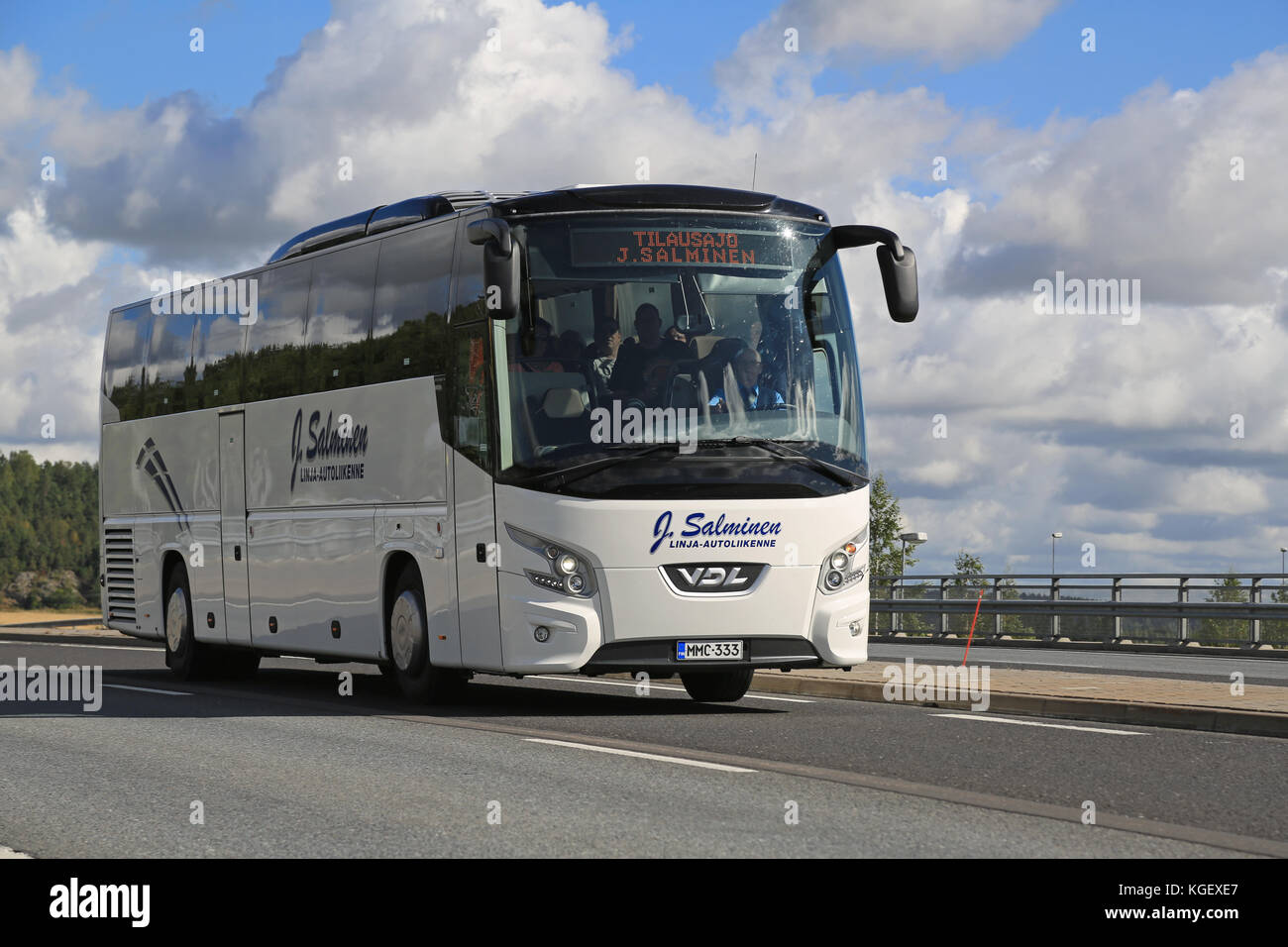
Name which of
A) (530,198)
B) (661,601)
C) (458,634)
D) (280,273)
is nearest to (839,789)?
(661,601)

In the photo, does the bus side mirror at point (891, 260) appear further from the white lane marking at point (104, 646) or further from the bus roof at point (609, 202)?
the white lane marking at point (104, 646)

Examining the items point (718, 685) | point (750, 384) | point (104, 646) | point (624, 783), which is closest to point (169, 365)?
point (718, 685)

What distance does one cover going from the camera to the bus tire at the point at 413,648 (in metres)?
14.4

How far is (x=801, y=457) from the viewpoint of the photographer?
13.2 m

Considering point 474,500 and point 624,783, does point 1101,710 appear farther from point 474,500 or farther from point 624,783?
point 624,783

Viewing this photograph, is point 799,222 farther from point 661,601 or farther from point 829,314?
point 661,601

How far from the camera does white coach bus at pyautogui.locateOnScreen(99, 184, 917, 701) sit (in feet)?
42.0

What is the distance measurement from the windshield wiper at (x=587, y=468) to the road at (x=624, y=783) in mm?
1806

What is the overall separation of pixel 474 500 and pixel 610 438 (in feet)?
4.22

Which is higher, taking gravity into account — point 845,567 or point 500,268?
point 500,268

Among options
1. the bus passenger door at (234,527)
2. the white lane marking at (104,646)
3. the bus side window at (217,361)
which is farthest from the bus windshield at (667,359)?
the white lane marking at (104,646)

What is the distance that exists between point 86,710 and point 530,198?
5.98 m

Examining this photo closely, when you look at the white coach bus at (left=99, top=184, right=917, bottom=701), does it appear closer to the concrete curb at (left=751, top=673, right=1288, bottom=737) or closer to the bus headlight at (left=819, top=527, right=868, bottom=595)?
the bus headlight at (left=819, top=527, right=868, bottom=595)

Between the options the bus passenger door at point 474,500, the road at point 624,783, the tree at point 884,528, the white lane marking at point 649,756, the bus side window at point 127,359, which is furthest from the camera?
the tree at point 884,528
